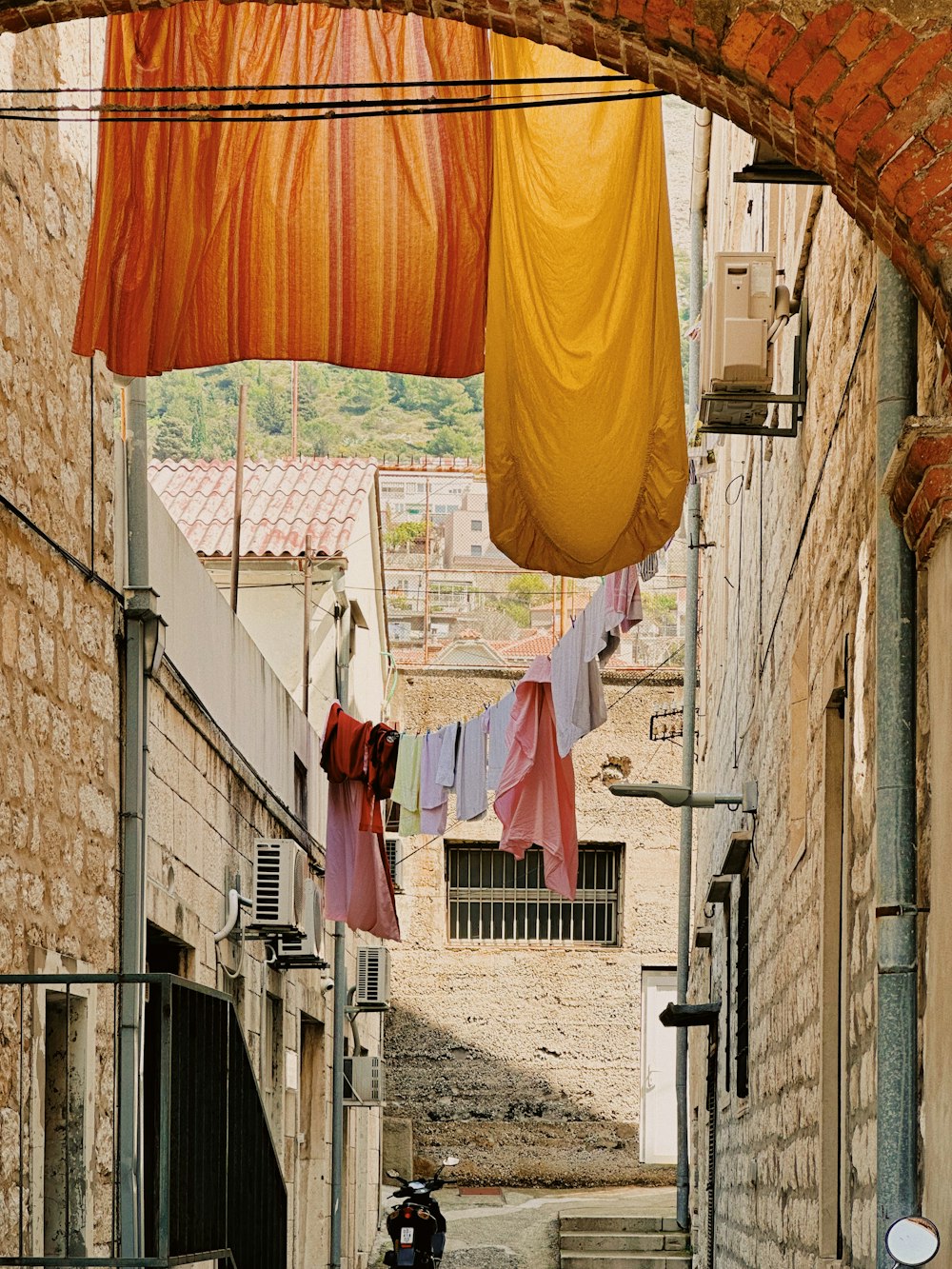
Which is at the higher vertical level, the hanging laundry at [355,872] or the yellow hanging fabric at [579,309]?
the yellow hanging fabric at [579,309]

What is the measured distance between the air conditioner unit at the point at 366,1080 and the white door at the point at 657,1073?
728 centimetres

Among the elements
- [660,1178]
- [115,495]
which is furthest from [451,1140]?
[115,495]

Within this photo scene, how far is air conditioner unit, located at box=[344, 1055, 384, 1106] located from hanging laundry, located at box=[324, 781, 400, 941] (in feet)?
12.9

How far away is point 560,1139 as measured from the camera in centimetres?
2439

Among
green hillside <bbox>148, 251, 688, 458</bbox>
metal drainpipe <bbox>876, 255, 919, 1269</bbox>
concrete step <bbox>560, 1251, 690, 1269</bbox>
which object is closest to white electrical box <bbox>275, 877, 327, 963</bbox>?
concrete step <bbox>560, 1251, 690, 1269</bbox>

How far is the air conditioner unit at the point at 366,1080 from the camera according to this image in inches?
709

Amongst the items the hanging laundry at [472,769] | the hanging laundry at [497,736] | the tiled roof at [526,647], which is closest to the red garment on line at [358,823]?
the hanging laundry at [472,769]

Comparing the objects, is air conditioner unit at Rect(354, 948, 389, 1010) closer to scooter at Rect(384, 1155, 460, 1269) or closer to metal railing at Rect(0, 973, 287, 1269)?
scooter at Rect(384, 1155, 460, 1269)

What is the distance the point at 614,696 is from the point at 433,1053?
5.92 metres

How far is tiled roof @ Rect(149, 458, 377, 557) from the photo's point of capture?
1841cm

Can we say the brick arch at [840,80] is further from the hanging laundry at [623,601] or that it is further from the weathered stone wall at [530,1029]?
the weathered stone wall at [530,1029]

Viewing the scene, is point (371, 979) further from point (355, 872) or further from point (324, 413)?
point (324, 413)

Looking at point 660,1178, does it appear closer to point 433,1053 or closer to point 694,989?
point 433,1053

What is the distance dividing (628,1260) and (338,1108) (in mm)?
3445
